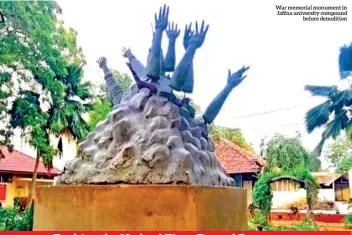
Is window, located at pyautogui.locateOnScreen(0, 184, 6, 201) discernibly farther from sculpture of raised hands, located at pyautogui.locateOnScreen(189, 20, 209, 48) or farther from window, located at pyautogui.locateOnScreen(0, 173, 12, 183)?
sculpture of raised hands, located at pyautogui.locateOnScreen(189, 20, 209, 48)

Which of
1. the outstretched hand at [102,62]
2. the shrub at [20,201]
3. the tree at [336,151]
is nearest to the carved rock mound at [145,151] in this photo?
the outstretched hand at [102,62]

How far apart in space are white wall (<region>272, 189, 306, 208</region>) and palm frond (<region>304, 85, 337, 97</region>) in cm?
771

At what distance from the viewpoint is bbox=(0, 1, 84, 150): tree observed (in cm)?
924

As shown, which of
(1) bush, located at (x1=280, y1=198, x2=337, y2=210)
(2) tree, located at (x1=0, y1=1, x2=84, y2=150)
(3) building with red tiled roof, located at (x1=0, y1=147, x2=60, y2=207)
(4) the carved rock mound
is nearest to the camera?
(4) the carved rock mound

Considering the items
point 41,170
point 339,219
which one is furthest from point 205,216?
Result: point 41,170

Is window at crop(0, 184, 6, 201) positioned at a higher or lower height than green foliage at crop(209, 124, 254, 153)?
lower

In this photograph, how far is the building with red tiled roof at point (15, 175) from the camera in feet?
60.5

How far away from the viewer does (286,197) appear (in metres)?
20.3

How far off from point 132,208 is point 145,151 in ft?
1.55

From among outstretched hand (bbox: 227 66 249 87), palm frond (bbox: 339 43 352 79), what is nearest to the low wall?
palm frond (bbox: 339 43 352 79)

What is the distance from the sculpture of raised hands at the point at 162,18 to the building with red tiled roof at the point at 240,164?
14.5 meters

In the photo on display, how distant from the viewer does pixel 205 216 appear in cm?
345

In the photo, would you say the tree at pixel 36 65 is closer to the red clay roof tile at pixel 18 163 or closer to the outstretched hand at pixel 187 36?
the outstretched hand at pixel 187 36

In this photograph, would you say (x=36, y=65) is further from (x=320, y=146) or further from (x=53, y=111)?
(x=320, y=146)
